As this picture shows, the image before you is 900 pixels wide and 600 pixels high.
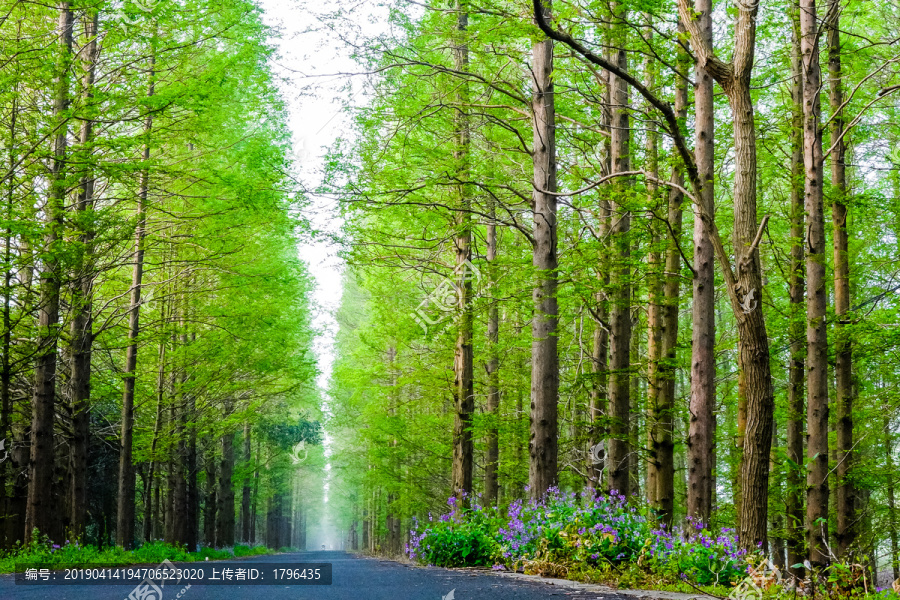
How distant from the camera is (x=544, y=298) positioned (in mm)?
10500

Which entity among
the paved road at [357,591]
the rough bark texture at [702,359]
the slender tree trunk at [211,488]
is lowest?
the slender tree trunk at [211,488]

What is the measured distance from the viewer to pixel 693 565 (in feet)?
19.5

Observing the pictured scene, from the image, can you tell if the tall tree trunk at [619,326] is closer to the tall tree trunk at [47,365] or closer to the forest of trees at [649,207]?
the forest of trees at [649,207]

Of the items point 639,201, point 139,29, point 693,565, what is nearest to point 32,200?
point 139,29

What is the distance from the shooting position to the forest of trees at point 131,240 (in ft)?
35.0

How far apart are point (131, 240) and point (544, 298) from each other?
8.96 m

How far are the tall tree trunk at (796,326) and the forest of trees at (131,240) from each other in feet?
25.8

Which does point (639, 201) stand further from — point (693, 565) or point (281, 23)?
point (281, 23)

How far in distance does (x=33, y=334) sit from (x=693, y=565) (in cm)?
1068

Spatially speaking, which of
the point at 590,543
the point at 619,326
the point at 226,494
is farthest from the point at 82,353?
the point at 226,494

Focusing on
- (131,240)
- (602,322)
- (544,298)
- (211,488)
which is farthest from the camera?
(211,488)

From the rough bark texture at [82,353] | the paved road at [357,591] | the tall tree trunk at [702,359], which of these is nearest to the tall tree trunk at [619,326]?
the tall tree trunk at [702,359]

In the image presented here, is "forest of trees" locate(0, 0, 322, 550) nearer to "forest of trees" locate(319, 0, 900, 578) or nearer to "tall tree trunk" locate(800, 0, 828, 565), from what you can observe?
"forest of trees" locate(319, 0, 900, 578)

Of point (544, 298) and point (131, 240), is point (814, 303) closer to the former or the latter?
point (544, 298)
